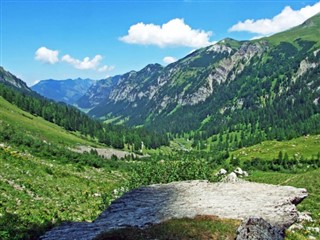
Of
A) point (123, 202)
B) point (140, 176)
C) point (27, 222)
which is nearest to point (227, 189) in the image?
point (123, 202)

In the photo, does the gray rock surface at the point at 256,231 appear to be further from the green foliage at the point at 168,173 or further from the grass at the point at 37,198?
the green foliage at the point at 168,173

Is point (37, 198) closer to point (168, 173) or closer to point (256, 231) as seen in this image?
point (168, 173)

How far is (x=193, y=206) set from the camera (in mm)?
33656

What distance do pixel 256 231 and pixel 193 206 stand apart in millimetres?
8549

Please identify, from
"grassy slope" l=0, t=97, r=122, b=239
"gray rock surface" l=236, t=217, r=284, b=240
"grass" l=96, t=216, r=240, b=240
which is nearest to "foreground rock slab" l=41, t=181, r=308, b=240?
"grass" l=96, t=216, r=240, b=240

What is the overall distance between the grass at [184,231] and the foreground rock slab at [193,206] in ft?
5.25

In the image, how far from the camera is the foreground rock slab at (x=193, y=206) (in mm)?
31031

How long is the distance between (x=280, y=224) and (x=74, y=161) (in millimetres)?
82559

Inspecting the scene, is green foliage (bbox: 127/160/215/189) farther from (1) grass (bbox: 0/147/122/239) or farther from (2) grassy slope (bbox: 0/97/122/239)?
(2) grassy slope (bbox: 0/97/122/239)

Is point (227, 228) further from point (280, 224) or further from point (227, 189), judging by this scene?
point (227, 189)

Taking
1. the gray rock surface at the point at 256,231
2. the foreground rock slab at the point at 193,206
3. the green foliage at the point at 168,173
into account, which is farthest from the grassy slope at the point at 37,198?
the gray rock surface at the point at 256,231

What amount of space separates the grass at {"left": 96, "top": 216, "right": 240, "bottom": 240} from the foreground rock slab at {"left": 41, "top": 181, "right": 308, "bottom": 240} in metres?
1.60

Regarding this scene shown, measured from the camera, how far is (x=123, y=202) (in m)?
38.2

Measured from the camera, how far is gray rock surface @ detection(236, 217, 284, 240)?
84.1 ft
